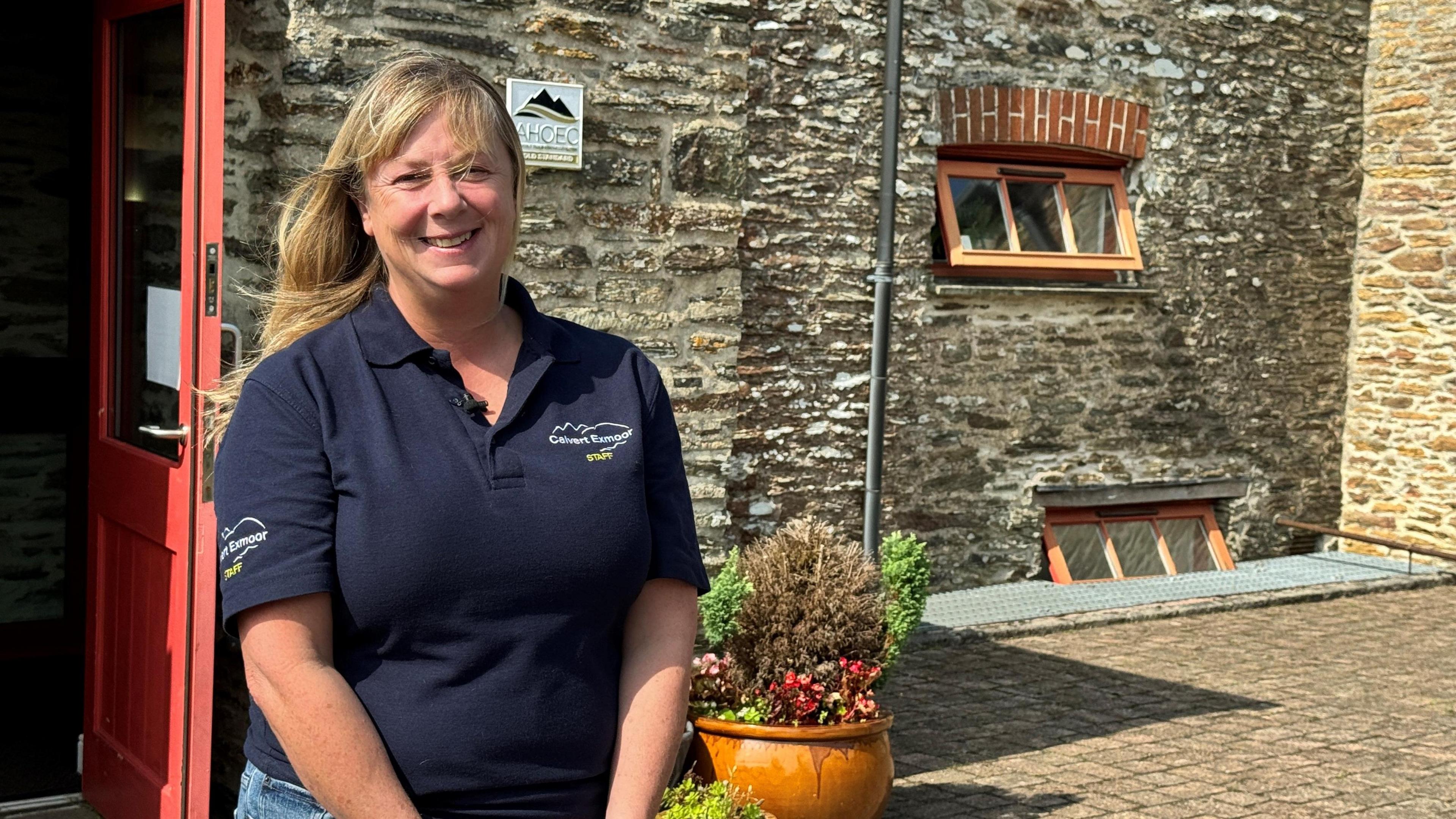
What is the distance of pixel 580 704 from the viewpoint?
1815mm

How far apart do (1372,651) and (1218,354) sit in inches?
90.6

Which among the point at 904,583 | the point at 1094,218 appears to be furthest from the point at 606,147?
the point at 1094,218

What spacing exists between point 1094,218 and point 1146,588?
Answer: 83.2 inches

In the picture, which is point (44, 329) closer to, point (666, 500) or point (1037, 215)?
point (1037, 215)

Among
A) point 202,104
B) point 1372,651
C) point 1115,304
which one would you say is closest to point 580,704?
point 202,104

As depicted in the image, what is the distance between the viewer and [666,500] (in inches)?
77.3

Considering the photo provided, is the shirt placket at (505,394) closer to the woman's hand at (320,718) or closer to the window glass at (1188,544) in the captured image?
the woman's hand at (320,718)

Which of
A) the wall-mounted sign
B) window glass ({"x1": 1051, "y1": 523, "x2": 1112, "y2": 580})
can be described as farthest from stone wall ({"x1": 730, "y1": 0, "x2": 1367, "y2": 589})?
the wall-mounted sign

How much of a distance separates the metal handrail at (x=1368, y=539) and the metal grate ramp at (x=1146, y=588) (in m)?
0.13

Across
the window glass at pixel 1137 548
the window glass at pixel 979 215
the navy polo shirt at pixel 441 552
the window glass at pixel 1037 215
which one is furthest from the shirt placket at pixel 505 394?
the window glass at pixel 1137 548

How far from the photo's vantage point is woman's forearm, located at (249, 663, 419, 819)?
66.9 inches

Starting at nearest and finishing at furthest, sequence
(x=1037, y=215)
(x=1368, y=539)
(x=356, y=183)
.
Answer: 1. (x=356, y=183)
2. (x=1037, y=215)
3. (x=1368, y=539)

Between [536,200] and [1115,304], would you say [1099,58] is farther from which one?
[536,200]

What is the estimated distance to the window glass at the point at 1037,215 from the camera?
8227mm
